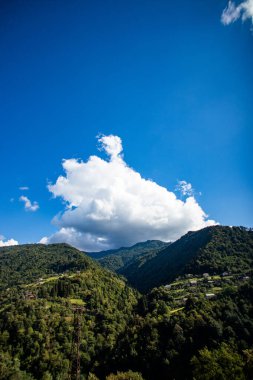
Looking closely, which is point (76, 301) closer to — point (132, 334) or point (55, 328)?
point (55, 328)

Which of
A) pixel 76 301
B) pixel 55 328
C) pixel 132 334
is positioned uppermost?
pixel 76 301


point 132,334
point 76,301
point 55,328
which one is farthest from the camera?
point 76,301

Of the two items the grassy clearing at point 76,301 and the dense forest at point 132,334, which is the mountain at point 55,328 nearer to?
the grassy clearing at point 76,301

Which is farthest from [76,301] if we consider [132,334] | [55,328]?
[132,334]

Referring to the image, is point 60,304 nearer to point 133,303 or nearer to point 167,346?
point 133,303

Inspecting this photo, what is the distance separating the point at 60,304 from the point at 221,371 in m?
107

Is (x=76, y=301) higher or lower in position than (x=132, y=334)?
higher

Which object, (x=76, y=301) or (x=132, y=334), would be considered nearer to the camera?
(x=132, y=334)

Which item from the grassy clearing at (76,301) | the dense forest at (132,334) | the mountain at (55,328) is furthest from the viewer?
the grassy clearing at (76,301)

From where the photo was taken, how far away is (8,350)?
108 m

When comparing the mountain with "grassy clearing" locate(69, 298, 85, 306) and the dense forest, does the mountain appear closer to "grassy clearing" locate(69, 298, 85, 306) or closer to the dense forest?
"grassy clearing" locate(69, 298, 85, 306)

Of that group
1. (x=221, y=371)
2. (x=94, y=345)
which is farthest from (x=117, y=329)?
(x=221, y=371)

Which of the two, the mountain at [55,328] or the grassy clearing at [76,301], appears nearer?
the mountain at [55,328]

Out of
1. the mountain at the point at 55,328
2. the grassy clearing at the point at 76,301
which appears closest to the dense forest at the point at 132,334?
the mountain at the point at 55,328
